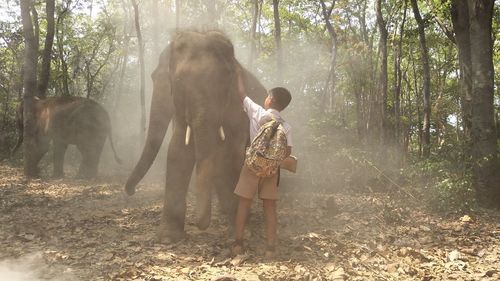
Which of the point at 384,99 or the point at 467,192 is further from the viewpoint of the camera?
the point at 384,99

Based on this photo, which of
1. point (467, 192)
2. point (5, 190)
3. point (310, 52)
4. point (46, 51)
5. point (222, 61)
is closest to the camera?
point (222, 61)

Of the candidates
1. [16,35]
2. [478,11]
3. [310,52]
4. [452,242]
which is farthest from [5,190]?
[310,52]

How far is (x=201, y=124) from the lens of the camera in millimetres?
5473

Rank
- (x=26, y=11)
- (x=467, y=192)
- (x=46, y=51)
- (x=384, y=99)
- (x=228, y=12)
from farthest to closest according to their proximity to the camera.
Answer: (x=228, y=12) → (x=384, y=99) → (x=46, y=51) → (x=26, y=11) → (x=467, y=192)

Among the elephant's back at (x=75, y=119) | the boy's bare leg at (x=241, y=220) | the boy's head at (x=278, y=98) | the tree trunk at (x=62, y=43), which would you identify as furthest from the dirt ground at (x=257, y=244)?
the tree trunk at (x=62, y=43)

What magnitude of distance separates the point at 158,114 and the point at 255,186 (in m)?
2.33

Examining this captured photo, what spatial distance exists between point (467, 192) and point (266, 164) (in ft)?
15.6

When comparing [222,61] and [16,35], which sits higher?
[16,35]

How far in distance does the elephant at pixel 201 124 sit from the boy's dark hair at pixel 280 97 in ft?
2.53

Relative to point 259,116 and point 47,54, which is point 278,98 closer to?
point 259,116

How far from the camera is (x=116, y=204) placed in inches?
344

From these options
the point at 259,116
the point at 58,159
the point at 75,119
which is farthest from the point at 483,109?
the point at 58,159

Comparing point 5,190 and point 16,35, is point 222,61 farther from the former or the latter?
point 16,35

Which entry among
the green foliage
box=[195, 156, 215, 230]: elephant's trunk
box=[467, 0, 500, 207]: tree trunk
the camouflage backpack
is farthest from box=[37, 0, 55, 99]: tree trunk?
box=[467, 0, 500, 207]: tree trunk
